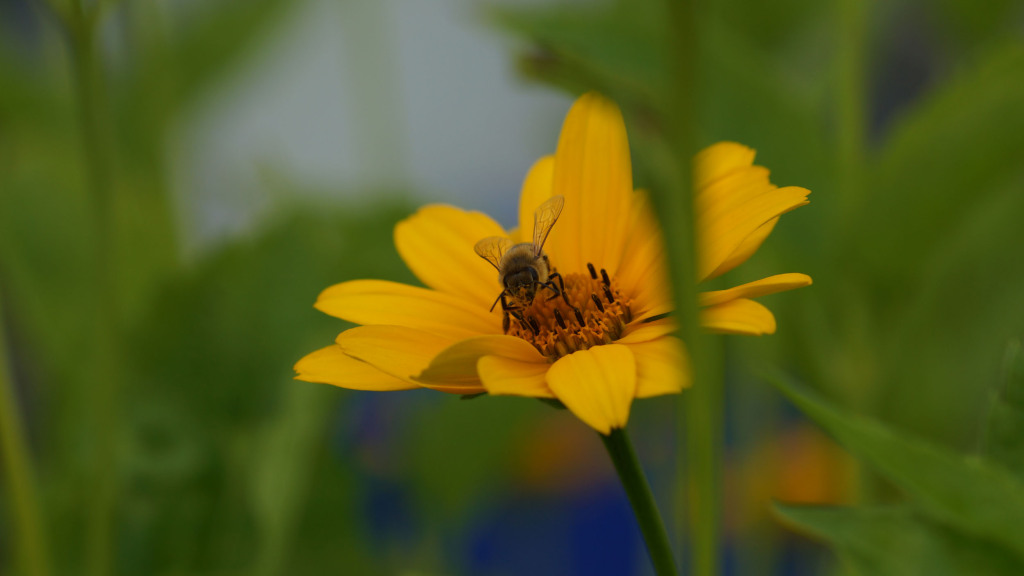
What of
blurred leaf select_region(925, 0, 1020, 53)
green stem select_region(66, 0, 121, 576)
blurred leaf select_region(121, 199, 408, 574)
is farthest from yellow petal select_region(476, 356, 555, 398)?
blurred leaf select_region(925, 0, 1020, 53)

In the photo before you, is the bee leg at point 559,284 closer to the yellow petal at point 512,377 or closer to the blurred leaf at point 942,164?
the yellow petal at point 512,377

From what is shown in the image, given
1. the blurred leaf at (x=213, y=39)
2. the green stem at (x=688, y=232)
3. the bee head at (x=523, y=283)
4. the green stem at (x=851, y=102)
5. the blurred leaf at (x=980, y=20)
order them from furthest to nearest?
the blurred leaf at (x=213, y=39) < the blurred leaf at (x=980, y=20) < the green stem at (x=851, y=102) < the bee head at (x=523, y=283) < the green stem at (x=688, y=232)

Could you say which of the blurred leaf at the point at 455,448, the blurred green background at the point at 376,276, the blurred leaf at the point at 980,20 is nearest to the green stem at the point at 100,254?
the blurred green background at the point at 376,276

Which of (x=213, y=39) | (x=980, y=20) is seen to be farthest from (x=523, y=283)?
(x=213, y=39)

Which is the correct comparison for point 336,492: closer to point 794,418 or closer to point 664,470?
point 664,470

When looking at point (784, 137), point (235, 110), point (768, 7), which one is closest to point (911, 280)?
point (784, 137)

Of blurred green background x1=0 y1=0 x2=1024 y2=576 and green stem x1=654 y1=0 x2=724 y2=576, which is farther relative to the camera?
blurred green background x1=0 y1=0 x2=1024 y2=576

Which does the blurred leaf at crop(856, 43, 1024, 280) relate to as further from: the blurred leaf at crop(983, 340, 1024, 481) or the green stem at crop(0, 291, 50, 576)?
the green stem at crop(0, 291, 50, 576)
